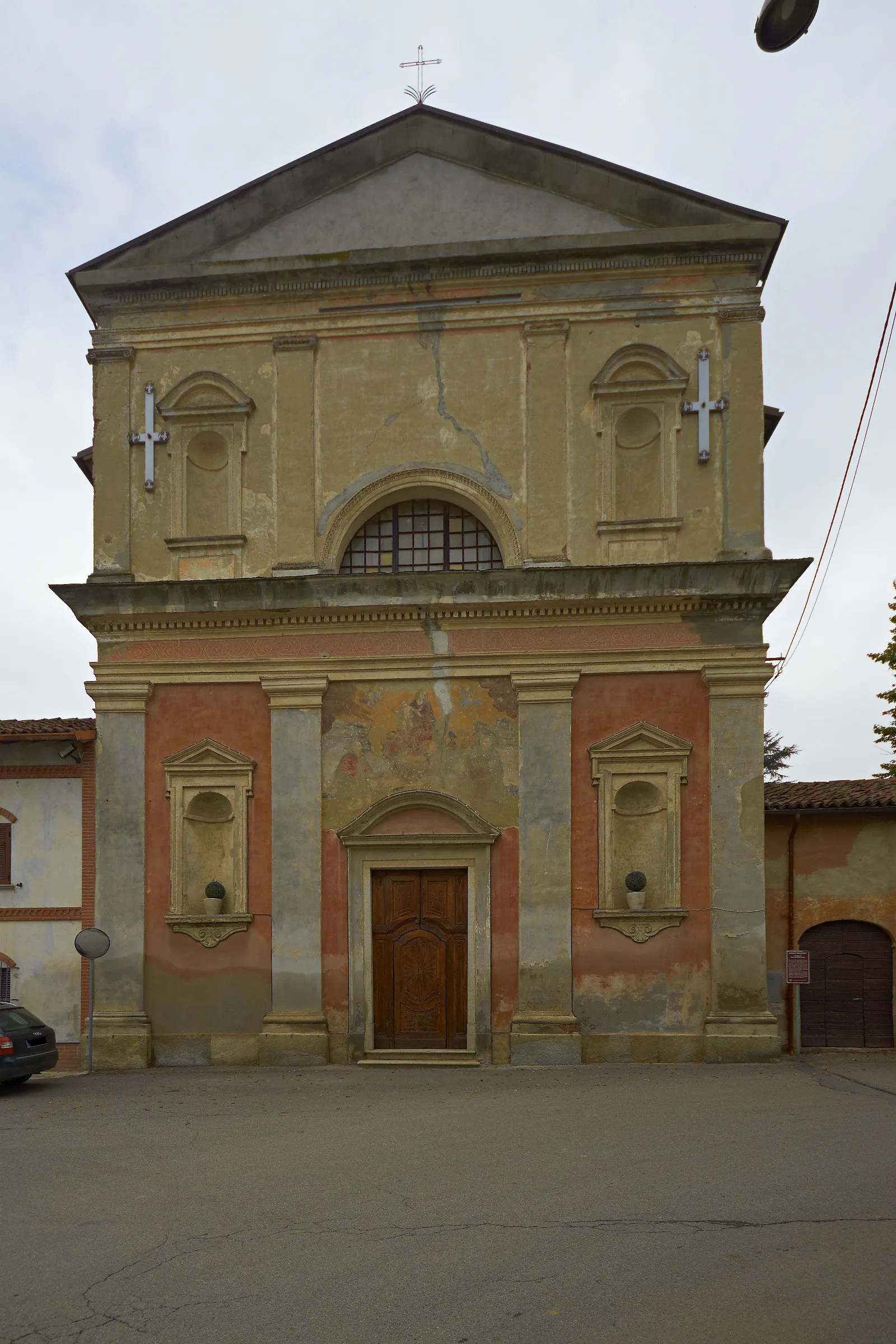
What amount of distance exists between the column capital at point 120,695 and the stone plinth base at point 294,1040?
4458mm

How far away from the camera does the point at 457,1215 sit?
784cm

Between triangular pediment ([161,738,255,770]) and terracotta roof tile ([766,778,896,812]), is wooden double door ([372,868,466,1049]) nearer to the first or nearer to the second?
triangular pediment ([161,738,255,770])

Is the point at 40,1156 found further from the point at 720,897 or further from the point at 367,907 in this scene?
the point at 720,897

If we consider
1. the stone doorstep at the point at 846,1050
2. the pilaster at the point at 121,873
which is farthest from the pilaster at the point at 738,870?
the pilaster at the point at 121,873

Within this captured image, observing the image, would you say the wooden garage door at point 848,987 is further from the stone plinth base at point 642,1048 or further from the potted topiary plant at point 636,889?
the potted topiary plant at point 636,889

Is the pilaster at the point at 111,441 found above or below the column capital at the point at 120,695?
above

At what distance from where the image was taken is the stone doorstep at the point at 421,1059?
14.6m

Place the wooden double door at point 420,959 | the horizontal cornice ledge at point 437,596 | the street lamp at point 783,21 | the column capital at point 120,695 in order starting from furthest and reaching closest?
1. the column capital at point 120,695
2. the wooden double door at point 420,959
3. the horizontal cornice ledge at point 437,596
4. the street lamp at point 783,21

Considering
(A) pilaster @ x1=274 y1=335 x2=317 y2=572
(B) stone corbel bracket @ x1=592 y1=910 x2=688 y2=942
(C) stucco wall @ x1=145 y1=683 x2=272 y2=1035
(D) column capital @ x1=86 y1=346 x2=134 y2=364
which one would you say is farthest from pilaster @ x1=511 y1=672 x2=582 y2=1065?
(D) column capital @ x1=86 y1=346 x2=134 y2=364

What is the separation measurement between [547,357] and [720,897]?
7363 millimetres

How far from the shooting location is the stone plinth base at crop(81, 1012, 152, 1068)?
49.1ft

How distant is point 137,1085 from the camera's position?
13703 mm

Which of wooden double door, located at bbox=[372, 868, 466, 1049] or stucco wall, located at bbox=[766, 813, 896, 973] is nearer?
wooden double door, located at bbox=[372, 868, 466, 1049]

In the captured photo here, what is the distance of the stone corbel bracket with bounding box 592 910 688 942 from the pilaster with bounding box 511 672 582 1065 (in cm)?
52
